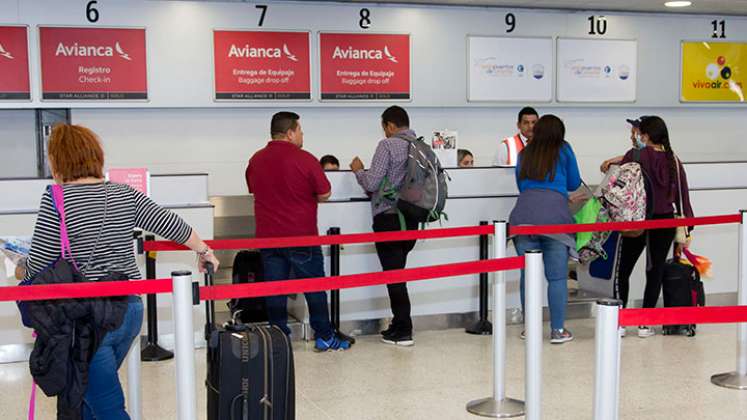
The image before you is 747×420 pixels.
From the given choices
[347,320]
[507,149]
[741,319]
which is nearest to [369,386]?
[347,320]

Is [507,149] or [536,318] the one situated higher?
[507,149]

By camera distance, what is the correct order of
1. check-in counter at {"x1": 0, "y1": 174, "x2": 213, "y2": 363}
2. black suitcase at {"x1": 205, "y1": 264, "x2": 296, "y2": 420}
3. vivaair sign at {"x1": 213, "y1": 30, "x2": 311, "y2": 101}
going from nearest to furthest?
black suitcase at {"x1": 205, "y1": 264, "x2": 296, "y2": 420} → check-in counter at {"x1": 0, "y1": 174, "x2": 213, "y2": 363} → vivaair sign at {"x1": 213, "y1": 30, "x2": 311, "y2": 101}

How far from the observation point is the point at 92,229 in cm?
319

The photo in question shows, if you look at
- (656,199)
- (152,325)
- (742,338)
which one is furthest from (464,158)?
(742,338)

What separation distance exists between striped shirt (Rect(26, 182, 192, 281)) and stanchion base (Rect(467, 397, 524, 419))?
1.83m

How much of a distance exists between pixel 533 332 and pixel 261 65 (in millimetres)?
4995

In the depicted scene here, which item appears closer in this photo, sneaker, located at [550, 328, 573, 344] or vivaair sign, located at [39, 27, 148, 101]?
sneaker, located at [550, 328, 573, 344]

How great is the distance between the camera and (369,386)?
4883 millimetres

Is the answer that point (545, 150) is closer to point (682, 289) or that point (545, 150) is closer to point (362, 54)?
point (682, 289)

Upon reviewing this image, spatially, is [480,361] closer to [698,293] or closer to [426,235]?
[426,235]

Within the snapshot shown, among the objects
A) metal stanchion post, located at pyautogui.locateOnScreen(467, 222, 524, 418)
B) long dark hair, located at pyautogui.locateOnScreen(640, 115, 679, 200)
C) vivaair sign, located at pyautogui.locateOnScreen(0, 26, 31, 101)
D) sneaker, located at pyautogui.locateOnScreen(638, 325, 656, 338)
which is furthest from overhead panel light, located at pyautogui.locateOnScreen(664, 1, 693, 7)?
vivaair sign, located at pyautogui.locateOnScreen(0, 26, 31, 101)

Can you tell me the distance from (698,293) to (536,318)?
2.66 m

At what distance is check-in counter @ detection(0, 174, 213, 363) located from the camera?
215 inches

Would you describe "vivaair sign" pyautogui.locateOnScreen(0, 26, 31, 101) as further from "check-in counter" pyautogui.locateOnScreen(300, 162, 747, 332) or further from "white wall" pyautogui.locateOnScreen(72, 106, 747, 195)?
"check-in counter" pyautogui.locateOnScreen(300, 162, 747, 332)
